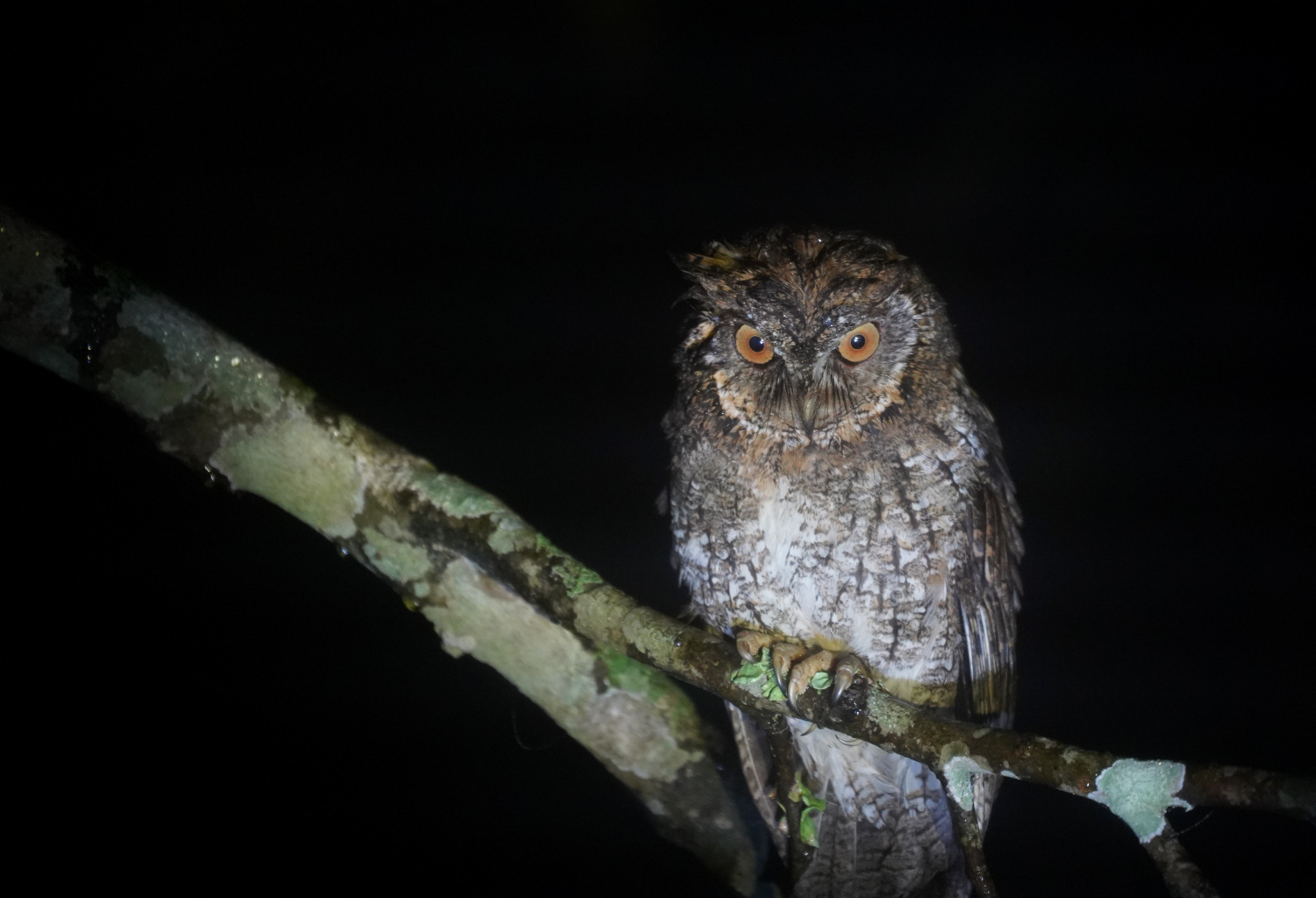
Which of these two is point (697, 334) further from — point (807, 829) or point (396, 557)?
point (807, 829)

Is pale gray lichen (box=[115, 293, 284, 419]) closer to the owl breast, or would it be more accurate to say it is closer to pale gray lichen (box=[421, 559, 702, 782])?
pale gray lichen (box=[421, 559, 702, 782])

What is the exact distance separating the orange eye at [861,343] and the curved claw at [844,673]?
61 cm

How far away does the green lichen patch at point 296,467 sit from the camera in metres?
1.62

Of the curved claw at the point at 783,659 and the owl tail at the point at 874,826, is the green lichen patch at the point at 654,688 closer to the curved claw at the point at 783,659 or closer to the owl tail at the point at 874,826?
the owl tail at the point at 874,826

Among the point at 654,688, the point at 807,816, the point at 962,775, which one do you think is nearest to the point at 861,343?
the point at 962,775

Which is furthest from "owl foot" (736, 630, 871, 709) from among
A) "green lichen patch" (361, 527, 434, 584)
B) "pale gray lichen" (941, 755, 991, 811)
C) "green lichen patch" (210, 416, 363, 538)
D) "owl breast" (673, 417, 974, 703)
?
"green lichen patch" (210, 416, 363, 538)

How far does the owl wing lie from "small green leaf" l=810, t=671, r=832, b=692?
18.9 inches

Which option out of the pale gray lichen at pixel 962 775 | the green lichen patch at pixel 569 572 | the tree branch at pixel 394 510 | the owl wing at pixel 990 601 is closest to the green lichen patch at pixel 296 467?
the tree branch at pixel 394 510

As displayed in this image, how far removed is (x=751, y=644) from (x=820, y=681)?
0.23 m

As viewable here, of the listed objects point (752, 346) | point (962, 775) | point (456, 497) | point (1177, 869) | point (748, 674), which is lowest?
point (1177, 869)

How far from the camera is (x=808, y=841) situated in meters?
1.74

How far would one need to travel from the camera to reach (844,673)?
Answer: 4.87ft

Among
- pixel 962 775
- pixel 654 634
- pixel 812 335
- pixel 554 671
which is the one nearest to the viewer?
pixel 962 775

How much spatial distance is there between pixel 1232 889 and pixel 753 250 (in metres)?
2.51
